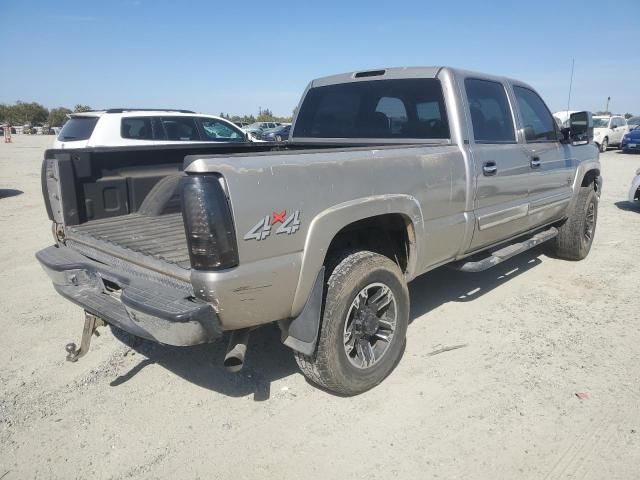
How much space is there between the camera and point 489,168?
12.5ft

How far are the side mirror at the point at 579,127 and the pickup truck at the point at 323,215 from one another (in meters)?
0.03

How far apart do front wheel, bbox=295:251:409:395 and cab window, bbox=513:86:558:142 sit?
233 centimetres

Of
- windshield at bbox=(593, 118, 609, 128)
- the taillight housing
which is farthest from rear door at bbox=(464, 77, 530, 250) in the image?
windshield at bbox=(593, 118, 609, 128)

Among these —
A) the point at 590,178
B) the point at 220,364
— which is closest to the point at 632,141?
the point at 590,178

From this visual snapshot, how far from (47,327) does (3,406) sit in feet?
3.65

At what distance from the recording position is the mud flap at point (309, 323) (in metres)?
2.62

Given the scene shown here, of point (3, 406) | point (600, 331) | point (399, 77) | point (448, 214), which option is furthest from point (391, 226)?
point (3, 406)

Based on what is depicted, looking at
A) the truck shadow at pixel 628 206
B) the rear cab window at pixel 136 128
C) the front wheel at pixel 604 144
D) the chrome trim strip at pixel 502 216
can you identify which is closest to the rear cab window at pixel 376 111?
the chrome trim strip at pixel 502 216

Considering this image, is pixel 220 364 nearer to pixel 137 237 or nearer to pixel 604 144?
pixel 137 237

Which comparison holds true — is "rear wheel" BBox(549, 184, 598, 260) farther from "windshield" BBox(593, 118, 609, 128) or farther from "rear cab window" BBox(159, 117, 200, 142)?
"windshield" BBox(593, 118, 609, 128)

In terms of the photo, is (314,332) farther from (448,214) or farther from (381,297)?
(448,214)

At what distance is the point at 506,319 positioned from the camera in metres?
4.14

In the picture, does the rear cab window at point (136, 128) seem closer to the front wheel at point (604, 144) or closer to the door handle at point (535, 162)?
the door handle at point (535, 162)

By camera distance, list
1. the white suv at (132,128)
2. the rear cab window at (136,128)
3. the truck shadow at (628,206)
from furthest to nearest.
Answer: the truck shadow at (628,206)
the rear cab window at (136,128)
the white suv at (132,128)
